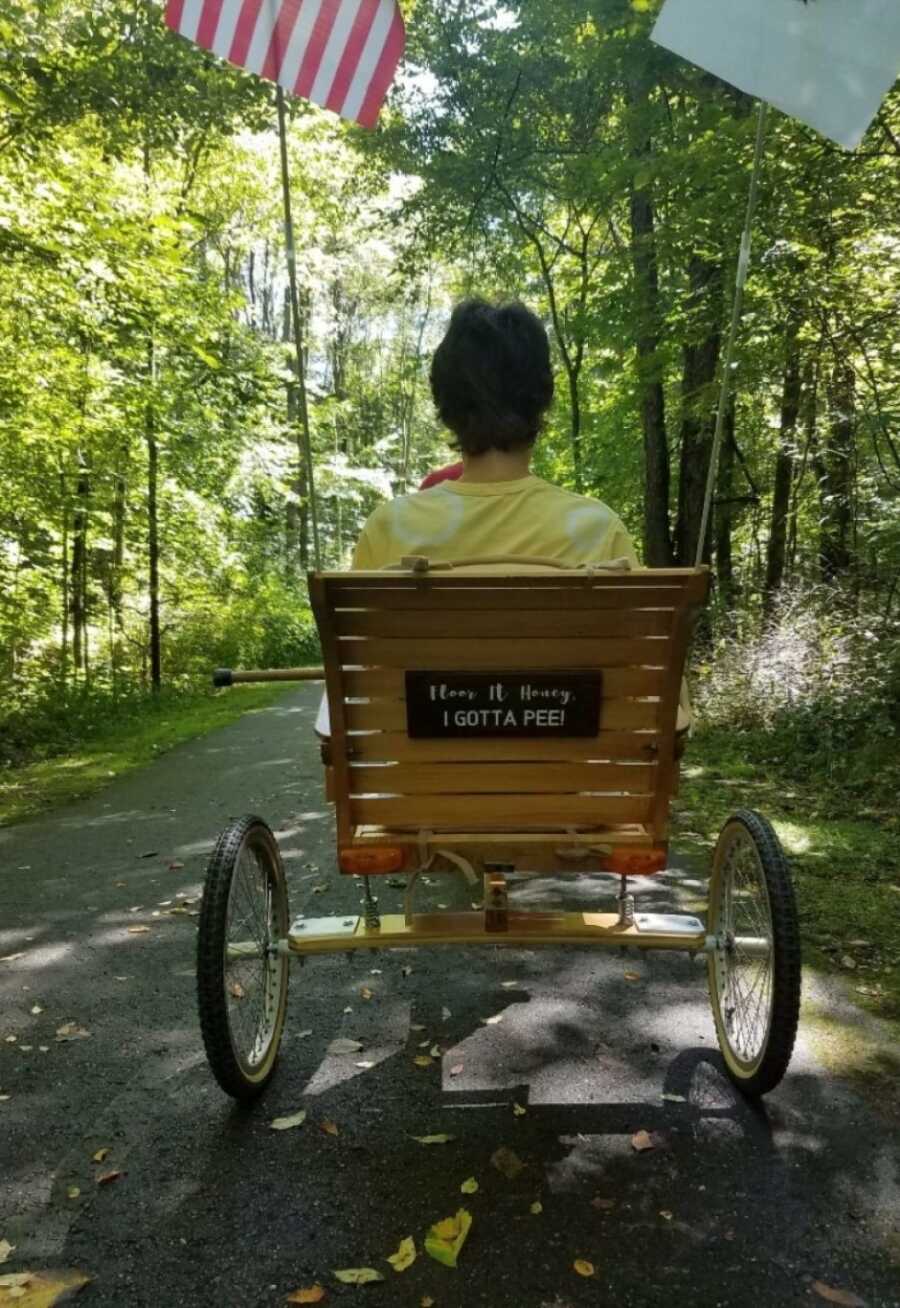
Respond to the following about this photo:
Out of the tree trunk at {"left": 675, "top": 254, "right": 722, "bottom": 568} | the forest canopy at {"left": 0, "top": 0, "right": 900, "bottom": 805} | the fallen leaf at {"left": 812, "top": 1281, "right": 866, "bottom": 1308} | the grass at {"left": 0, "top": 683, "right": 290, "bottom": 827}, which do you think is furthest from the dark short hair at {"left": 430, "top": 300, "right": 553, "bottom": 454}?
the grass at {"left": 0, "top": 683, "right": 290, "bottom": 827}

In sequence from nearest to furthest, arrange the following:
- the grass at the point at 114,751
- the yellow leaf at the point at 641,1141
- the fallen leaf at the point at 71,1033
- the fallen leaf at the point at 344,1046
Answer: the yellow leaf at the point at 641,1141
the fallen leaf at the point at 344,1046
the fallen leaf at the point at 71,1033
the grass at the point at 114,751

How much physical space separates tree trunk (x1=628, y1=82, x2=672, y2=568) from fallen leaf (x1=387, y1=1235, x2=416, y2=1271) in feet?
20.4

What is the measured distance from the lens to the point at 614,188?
660 cm

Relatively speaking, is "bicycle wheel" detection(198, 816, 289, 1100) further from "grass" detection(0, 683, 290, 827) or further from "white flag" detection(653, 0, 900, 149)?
"grass" detection(0, 683, 290, 827)

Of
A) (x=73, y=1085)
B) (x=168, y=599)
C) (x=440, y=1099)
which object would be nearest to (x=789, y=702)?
(x=440, y=1099)

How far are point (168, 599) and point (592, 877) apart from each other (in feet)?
47.3

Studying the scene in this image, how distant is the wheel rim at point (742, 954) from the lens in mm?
2521

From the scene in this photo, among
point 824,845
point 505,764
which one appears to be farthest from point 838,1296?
point 824,845

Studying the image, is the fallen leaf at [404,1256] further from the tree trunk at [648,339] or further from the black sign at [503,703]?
the tree trunk at [648,339]

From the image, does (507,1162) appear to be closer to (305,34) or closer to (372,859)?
(372,859)

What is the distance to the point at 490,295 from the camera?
1173 cm

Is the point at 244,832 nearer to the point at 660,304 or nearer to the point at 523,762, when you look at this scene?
the point at 523,762

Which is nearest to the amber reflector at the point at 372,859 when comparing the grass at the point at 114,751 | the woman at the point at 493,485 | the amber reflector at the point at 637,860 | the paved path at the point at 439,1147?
the amber reflector at the point at 637,860

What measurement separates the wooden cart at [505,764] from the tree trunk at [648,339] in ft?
16.5
